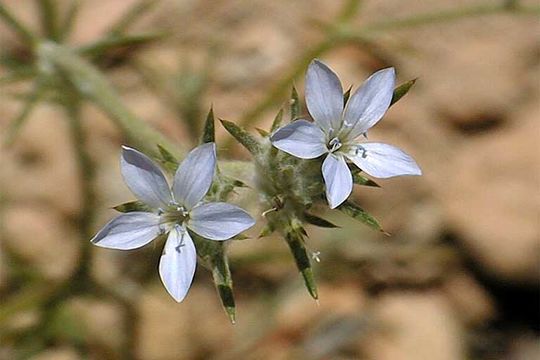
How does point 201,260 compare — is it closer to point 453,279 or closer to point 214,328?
point 214,328

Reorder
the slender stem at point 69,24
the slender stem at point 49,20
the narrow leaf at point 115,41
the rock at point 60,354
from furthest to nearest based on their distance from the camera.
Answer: the rock at point 60,354 < the slender stem at point 49,20 < the slender stem at point 69,24 < the narrow leaf at point 115,41

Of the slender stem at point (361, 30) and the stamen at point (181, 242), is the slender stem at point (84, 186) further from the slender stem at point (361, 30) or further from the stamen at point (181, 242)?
the stamen at point (181, 242)

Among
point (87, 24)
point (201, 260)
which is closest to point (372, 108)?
point (201, 260)

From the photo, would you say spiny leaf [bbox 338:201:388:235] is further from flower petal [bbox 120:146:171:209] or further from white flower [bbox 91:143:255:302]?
flower petal [bbox 120:146:171:209]

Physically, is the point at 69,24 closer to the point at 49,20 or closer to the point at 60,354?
the point at 49,20

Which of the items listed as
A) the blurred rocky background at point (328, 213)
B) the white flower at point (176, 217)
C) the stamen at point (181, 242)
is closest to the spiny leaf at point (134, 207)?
A: the white flower at point (176, 217)

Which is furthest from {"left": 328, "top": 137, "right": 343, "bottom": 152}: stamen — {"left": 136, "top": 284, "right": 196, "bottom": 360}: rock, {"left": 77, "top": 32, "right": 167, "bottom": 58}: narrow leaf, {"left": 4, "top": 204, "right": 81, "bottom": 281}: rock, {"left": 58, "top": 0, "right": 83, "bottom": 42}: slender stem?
{"left": 4, "top": 204, "right": 81, "bottom": 281}: rock
